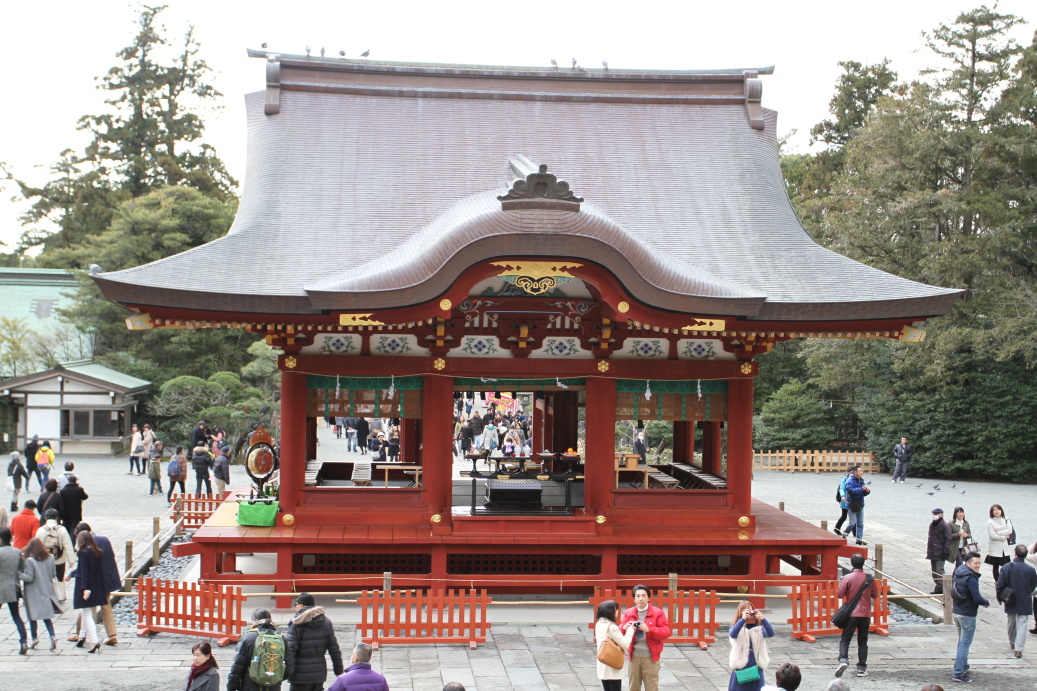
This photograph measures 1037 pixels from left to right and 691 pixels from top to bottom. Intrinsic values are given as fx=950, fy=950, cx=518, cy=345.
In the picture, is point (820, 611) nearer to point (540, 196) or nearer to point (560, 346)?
point (560, 346)

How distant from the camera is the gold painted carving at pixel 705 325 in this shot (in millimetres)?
13984

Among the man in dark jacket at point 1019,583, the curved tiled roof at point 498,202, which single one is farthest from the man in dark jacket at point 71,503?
the man in dark jacket at point 1019,583

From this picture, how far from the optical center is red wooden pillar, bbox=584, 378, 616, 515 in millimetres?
14992

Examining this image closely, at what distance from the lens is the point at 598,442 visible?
15.0m

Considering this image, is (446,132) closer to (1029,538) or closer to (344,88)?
(344,88)

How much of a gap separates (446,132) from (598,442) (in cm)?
692

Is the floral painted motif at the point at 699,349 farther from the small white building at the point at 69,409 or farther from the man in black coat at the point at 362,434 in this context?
the small white building at the point at 69,409

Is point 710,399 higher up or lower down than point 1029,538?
higher up

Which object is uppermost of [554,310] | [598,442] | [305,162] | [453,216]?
[305,162]

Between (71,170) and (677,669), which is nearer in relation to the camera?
(677,669)

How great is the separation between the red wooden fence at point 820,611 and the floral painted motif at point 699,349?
401 centimetres

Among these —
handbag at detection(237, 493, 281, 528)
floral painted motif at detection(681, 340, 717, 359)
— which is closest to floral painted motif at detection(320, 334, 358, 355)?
handbag at detection(237, 493, 281, 528)

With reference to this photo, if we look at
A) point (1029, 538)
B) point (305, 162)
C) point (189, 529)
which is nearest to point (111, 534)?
point (189, 529)

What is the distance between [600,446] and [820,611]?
406 cm
